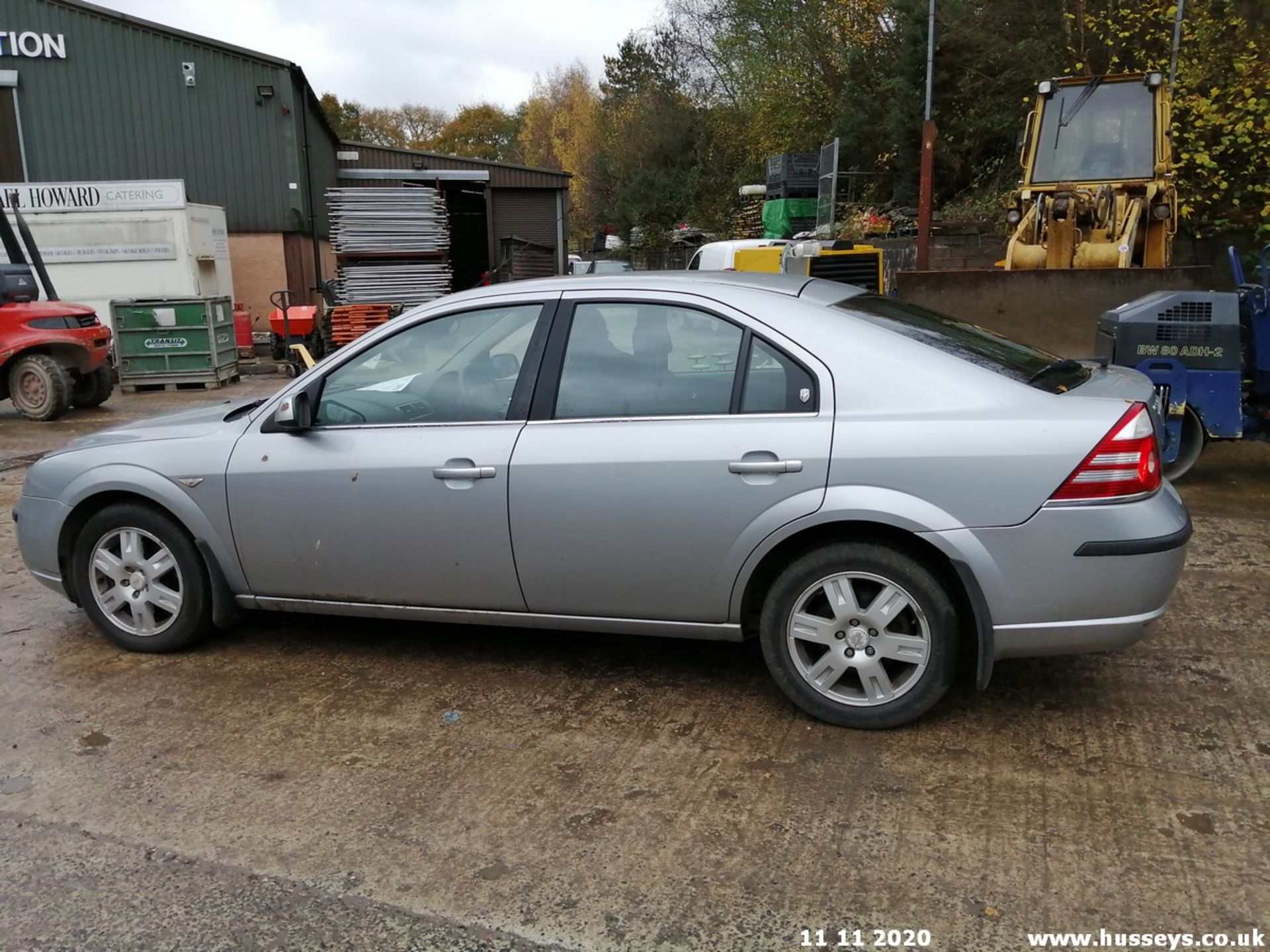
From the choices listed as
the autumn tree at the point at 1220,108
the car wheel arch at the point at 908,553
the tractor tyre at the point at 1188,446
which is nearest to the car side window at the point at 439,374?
the car wheel arch at the point at 908,553

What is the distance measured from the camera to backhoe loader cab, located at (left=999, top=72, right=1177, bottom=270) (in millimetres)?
10680

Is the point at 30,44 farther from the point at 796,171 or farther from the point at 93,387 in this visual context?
the point at 796,171

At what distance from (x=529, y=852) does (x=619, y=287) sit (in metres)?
2.14

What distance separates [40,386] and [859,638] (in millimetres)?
11348

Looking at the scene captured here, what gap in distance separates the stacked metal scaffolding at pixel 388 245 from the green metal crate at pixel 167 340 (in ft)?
10.2

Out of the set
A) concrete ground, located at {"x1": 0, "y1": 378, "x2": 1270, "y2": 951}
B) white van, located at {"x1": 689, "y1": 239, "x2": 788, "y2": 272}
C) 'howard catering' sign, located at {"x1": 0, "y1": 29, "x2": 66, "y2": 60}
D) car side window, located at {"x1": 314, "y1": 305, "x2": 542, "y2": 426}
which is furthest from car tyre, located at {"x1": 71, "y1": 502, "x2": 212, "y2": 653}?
'howard catering' sign, located at {"x1": 0, "y1": 29, "x2": 66, "y2": 60}

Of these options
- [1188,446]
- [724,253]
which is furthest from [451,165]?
[1188,446]

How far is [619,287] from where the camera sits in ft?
13.7

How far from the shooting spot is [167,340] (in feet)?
47.4

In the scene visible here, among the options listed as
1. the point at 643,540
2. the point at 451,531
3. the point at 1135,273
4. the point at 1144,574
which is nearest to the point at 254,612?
the point at 451,531

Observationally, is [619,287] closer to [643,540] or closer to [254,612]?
[643,540]

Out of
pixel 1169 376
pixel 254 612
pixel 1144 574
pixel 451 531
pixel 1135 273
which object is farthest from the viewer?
pixel 1135 273

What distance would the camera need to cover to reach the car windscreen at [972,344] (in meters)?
3.82

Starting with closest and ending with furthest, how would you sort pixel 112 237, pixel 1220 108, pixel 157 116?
pixel 1220 108
pixel 112 237
pixel 157 116
